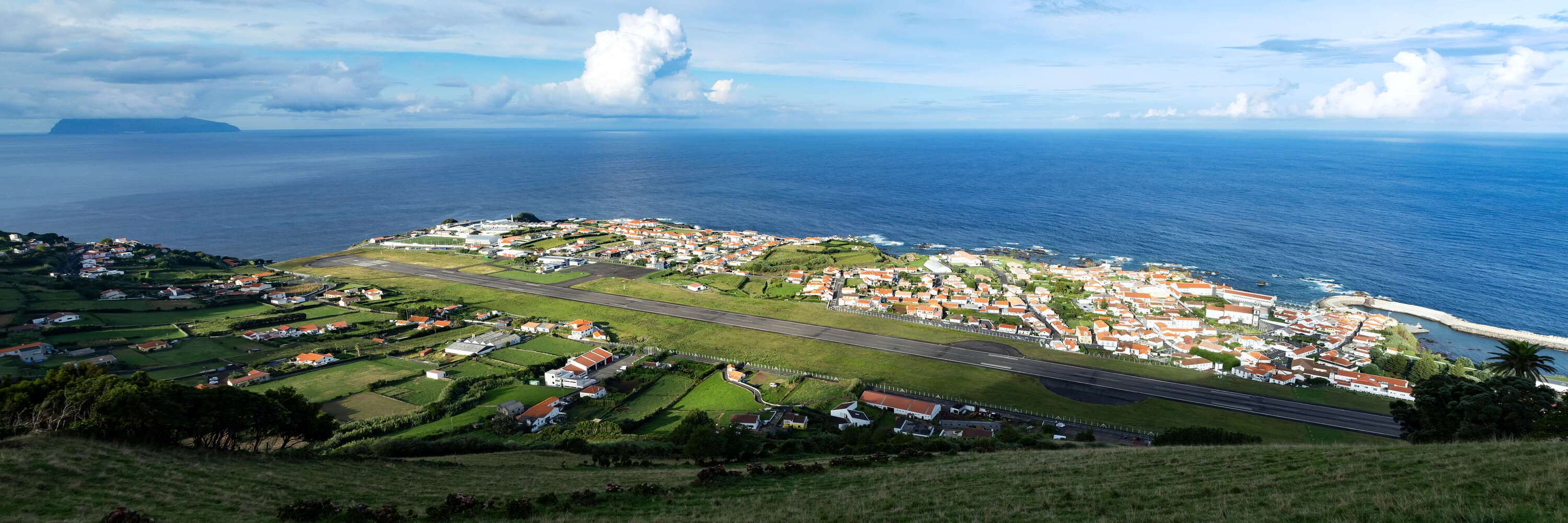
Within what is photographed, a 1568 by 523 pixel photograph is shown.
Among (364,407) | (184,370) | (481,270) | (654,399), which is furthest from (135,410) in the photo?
(481,270)

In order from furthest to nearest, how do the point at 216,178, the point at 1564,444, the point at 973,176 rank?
the point at 973,176 < the point at 216,178 < the point at 1564,444

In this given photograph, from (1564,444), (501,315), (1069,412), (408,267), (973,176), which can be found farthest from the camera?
(973,176)

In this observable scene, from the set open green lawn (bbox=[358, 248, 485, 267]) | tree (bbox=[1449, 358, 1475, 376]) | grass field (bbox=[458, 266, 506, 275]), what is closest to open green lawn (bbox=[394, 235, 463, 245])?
open green lawn (bbox=[358, 248, 485, 267])

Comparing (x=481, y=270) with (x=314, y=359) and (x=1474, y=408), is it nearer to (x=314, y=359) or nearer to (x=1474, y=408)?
(x=314, y=359)

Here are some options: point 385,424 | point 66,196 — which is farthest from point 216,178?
point 385,424

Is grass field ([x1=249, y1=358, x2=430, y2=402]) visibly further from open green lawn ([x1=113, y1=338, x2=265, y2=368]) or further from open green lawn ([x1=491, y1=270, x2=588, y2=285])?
open green lawn ([x1=491, y1=270, x2=588, y2=285])

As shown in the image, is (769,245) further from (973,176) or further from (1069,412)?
(973,176)
